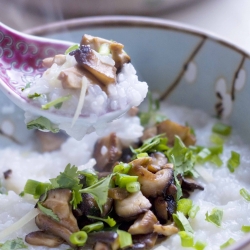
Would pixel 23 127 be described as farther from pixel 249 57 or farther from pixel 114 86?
pixel 249 57

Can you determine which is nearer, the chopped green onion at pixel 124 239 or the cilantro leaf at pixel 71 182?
the chopped green onion at pixel 124 239

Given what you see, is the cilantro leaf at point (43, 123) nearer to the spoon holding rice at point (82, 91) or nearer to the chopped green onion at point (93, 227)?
the spoon holding rice at point (82, 91)

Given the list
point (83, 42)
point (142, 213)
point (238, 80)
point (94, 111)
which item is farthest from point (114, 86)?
point (238, 80)

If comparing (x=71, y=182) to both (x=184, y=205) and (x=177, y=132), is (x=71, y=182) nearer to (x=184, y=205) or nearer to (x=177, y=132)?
(x=184, y=205)

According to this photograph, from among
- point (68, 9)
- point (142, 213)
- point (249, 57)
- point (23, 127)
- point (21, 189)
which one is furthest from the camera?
point (68, 9)

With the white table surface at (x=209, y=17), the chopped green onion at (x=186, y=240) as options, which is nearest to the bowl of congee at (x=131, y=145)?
the chopped green onion at (x=186, y=240)

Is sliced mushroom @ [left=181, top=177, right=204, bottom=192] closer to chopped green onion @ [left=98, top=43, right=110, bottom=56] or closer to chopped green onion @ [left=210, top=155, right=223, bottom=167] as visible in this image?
chopped green onion @ [left=210, top=155, right=223, bottom=167]
